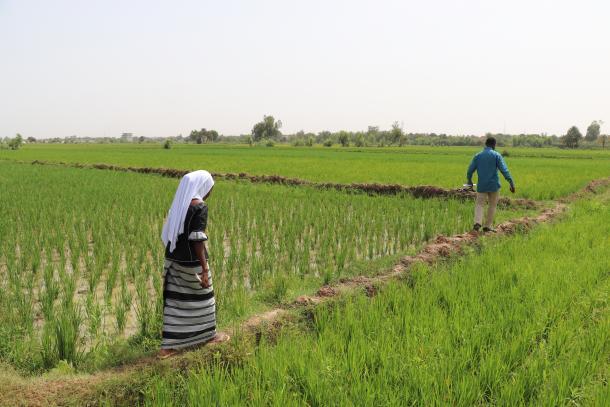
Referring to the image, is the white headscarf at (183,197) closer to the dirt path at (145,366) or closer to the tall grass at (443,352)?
the dirt path at (145,366)

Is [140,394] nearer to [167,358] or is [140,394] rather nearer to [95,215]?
[167,358]

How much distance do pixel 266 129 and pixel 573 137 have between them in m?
55.4

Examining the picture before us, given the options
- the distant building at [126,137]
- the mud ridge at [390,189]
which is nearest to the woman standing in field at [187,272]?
the mud ridge at [390,189]

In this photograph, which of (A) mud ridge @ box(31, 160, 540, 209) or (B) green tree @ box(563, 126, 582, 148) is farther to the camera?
(B) green tree @ box(563, 126, 582, 148)

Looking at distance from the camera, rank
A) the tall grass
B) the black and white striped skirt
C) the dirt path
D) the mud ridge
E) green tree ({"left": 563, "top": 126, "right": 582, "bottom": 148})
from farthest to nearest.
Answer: green tree ({"left": 563, "top": 126, "right": 582, "bottom": 148}) < the mud ridge < the black and white striped skirt < the dirt path < the tall grass

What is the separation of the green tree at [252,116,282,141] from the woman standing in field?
90.1 meters

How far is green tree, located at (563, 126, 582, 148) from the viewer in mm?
66938

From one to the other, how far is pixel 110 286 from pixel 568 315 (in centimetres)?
412

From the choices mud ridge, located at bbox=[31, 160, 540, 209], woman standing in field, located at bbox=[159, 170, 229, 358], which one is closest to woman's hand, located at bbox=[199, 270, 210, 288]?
woman standing in field, located at bbox=[159, 170, 229, 358]

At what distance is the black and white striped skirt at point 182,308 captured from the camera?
313 cm

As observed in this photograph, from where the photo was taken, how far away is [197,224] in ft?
9.89

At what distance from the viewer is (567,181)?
1376 cm

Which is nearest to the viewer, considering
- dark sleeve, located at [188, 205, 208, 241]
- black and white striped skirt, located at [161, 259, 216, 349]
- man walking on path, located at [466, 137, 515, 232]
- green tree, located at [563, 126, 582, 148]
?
dark sleeve, located at [188, 205, 208, 241]

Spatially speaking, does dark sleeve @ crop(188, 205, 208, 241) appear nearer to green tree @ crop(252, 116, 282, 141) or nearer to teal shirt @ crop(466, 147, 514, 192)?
teal shirt @ crop(466, 147, 514, 192)
